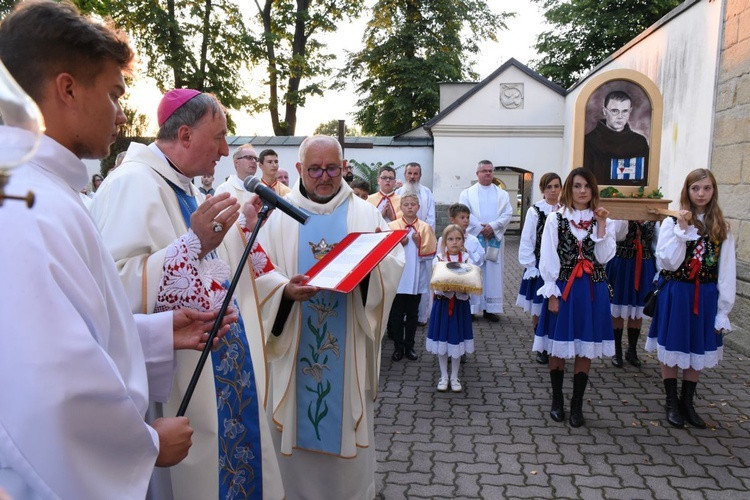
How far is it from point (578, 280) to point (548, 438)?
3.91 feet

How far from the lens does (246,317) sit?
2.54m

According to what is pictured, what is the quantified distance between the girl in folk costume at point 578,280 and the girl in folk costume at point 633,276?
1.78 meters

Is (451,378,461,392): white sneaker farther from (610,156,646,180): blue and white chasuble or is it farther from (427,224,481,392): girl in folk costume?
(610,156,646,180): blue and white chasuble

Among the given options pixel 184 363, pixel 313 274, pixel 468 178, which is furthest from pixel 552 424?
pixel 468 178

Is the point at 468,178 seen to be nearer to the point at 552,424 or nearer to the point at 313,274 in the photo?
the point at 552,424

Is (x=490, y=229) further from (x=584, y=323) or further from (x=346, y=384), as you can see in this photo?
(x=346, y=384)

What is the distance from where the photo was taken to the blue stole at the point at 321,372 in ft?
11.1

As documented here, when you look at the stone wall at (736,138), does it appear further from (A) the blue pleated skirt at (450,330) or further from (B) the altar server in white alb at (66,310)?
(B) the altar server in white alb at (66,310)

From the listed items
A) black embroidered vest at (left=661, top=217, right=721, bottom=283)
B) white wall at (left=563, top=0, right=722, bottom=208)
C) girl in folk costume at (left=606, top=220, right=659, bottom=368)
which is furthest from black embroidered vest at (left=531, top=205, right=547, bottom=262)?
black embroidered vest at (left=661, top=217, right=721, bottom=283)

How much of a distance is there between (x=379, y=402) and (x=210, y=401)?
3411 mm

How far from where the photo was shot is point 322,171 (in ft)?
11.5

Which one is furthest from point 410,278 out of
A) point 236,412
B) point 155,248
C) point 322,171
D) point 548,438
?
point 155,248

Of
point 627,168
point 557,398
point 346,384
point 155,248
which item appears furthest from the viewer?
point 627,168

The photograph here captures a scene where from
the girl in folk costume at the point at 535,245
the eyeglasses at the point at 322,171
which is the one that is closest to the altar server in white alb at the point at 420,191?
the girl in folk costume at the point at 535,245
